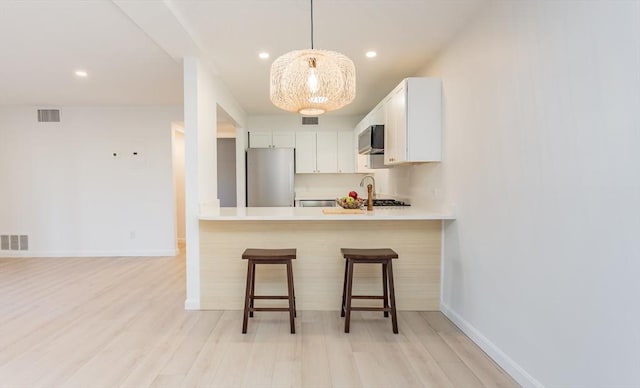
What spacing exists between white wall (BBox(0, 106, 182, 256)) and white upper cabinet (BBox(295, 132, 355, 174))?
2098 mm

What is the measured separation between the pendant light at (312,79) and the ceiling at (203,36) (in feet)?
1.37

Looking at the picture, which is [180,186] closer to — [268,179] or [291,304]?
[268,179]

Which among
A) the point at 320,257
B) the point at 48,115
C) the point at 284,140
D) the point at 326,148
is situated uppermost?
the point at 48,115

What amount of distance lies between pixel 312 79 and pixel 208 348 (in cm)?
205

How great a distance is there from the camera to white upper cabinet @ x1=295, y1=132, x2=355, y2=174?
5832mm

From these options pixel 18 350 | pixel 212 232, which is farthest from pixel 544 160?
pixel 18 350

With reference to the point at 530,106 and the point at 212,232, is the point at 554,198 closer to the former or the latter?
the point at 530,106

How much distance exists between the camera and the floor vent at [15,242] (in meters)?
5.33

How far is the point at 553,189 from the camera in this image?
167 centimetres

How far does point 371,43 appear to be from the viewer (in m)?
2.94

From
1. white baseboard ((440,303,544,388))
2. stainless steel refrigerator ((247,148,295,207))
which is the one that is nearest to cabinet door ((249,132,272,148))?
stainless steel refrigerator ((247,148,295,207))

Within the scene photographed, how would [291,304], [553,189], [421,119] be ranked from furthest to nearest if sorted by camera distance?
[421,119] < [291,304] < [553,189]

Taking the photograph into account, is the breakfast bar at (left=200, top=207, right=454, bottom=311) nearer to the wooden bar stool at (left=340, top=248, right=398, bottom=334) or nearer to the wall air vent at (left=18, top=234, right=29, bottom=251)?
the wooden bar stool at (left=340, top=248, right=398, bottom=334)

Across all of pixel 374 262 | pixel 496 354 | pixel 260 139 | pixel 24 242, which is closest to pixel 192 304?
pixel 374 262
